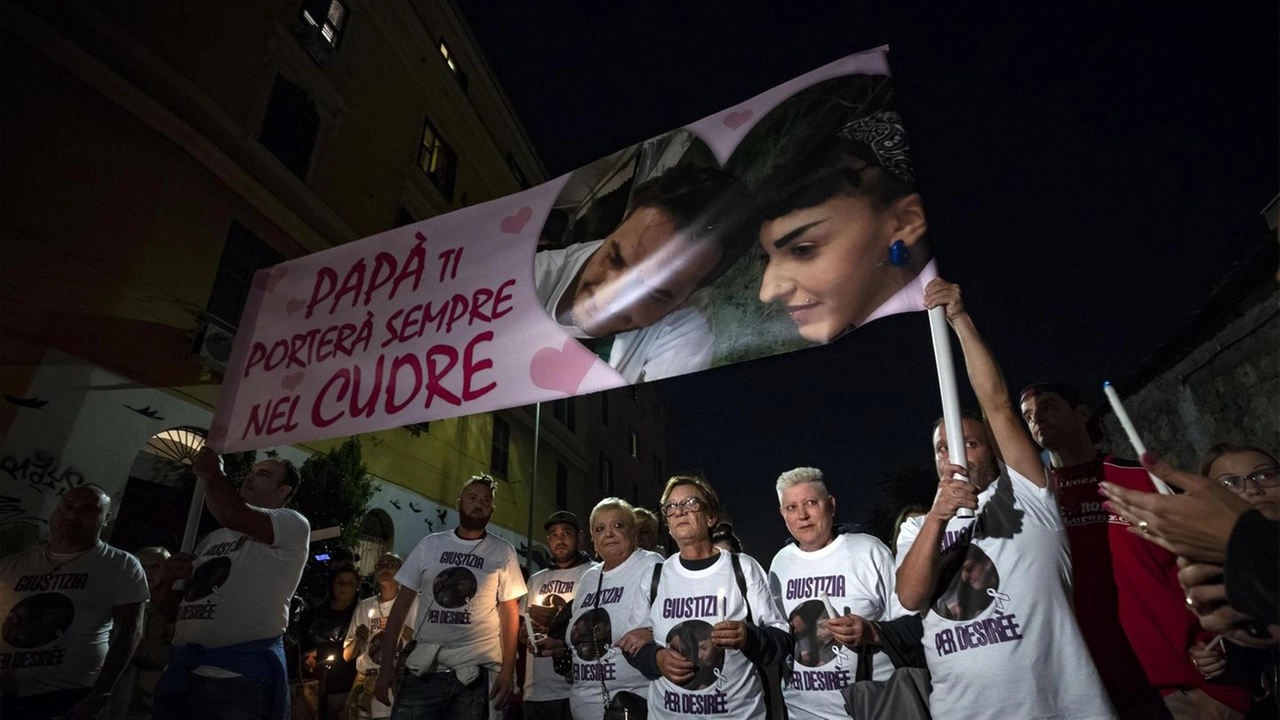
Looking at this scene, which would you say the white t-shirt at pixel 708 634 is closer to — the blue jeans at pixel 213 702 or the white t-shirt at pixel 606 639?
the white t-shirt at pixel 606 639

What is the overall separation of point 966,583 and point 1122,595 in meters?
0.72

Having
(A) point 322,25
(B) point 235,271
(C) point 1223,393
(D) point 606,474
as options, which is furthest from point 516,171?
(C) point 1223,393

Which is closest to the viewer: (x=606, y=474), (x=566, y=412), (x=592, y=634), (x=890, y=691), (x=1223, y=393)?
(x=890, y=691)

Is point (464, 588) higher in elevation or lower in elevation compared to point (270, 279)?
lower

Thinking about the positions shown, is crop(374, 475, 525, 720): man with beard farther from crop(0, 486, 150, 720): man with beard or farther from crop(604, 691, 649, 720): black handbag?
crop(0, 486, 150, 720): man with beard

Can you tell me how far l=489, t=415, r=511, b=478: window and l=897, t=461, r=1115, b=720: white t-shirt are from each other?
633 inches

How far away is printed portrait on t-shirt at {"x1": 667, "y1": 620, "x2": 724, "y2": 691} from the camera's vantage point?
2.78m

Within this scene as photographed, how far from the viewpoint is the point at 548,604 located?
3.98 meters

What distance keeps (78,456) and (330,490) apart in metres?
3.42

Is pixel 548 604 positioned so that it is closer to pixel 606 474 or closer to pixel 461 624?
pixel 461 624

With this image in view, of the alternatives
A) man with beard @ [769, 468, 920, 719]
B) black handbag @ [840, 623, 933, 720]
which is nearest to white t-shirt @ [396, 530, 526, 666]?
man with beard @ [769, 468, 920, 719]

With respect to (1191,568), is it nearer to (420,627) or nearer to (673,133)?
(673,133)

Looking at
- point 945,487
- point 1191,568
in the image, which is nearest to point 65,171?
point 945,487

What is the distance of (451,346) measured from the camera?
3.60m
